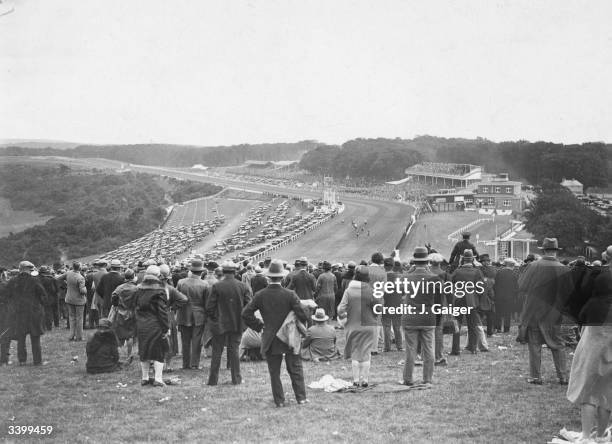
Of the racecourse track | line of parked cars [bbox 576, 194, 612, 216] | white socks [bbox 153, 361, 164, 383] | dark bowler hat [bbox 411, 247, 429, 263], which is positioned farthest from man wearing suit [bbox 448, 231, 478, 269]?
the racecourse track

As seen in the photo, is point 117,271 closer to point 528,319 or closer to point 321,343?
point 321,343

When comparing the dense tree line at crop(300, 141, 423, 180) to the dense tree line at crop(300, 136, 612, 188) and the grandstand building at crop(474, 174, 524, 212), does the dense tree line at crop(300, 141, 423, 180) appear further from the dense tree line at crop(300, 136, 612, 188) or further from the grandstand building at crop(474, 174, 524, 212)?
the grandstand building at crop(474, 174, 524, 212)

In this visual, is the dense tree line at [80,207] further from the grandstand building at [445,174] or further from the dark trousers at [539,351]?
the dark trousers at [539,351]

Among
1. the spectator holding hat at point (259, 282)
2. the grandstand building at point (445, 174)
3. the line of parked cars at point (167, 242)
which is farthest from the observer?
the grandstand building at point (445, 174)

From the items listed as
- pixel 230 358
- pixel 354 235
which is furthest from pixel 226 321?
pixel 354 235

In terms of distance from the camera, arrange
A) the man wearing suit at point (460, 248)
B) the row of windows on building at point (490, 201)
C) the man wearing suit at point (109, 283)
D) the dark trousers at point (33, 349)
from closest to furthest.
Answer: the dark trousers at point (33, 349) → the man wearing suit at point (460, 248) → the man wearing suit at point (109, 283) → the row of windows on building at point (490, 201)

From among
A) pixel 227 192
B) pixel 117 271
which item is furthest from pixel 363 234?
pixel 117 271

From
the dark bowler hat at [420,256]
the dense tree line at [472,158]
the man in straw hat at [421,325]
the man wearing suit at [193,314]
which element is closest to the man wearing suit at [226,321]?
the man wearing suit at [193,314]
